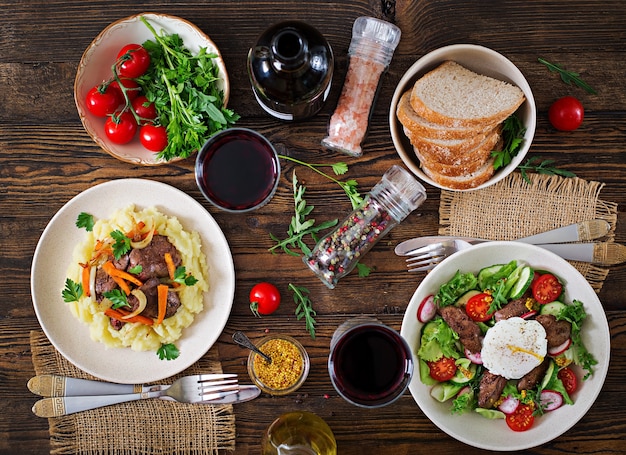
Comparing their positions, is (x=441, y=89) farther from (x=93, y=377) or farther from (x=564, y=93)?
(x=93, y=377)

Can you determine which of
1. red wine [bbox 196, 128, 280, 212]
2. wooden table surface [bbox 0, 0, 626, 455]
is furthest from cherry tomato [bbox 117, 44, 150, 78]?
red wine [bbox 196, 128, 280, 212]

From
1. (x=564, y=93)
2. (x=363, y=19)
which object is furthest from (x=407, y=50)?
(x=564, y=93)

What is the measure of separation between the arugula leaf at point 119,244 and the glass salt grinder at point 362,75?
0.83m

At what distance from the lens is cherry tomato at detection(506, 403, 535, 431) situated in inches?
82.3

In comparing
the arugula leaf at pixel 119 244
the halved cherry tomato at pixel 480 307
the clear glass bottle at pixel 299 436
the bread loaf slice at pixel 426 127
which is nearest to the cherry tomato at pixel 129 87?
the arugula leaf at pixel 119 244

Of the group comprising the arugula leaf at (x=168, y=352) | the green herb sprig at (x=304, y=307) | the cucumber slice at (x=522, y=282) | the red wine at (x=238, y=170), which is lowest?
the arugula leaf at (x=168, y=352)

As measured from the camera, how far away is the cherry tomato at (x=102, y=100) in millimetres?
2021

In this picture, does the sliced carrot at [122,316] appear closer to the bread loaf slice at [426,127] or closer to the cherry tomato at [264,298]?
the cherry tomato at [264,298]

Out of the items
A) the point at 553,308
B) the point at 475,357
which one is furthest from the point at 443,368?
the point at 553,308

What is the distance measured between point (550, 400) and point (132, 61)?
1900 millimetres

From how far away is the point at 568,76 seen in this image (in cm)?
218

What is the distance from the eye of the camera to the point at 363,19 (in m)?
2.10

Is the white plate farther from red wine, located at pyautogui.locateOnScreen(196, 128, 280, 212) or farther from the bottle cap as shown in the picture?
the bottle cap

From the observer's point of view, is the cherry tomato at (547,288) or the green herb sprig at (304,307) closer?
the cherry tomato at (547,288)
